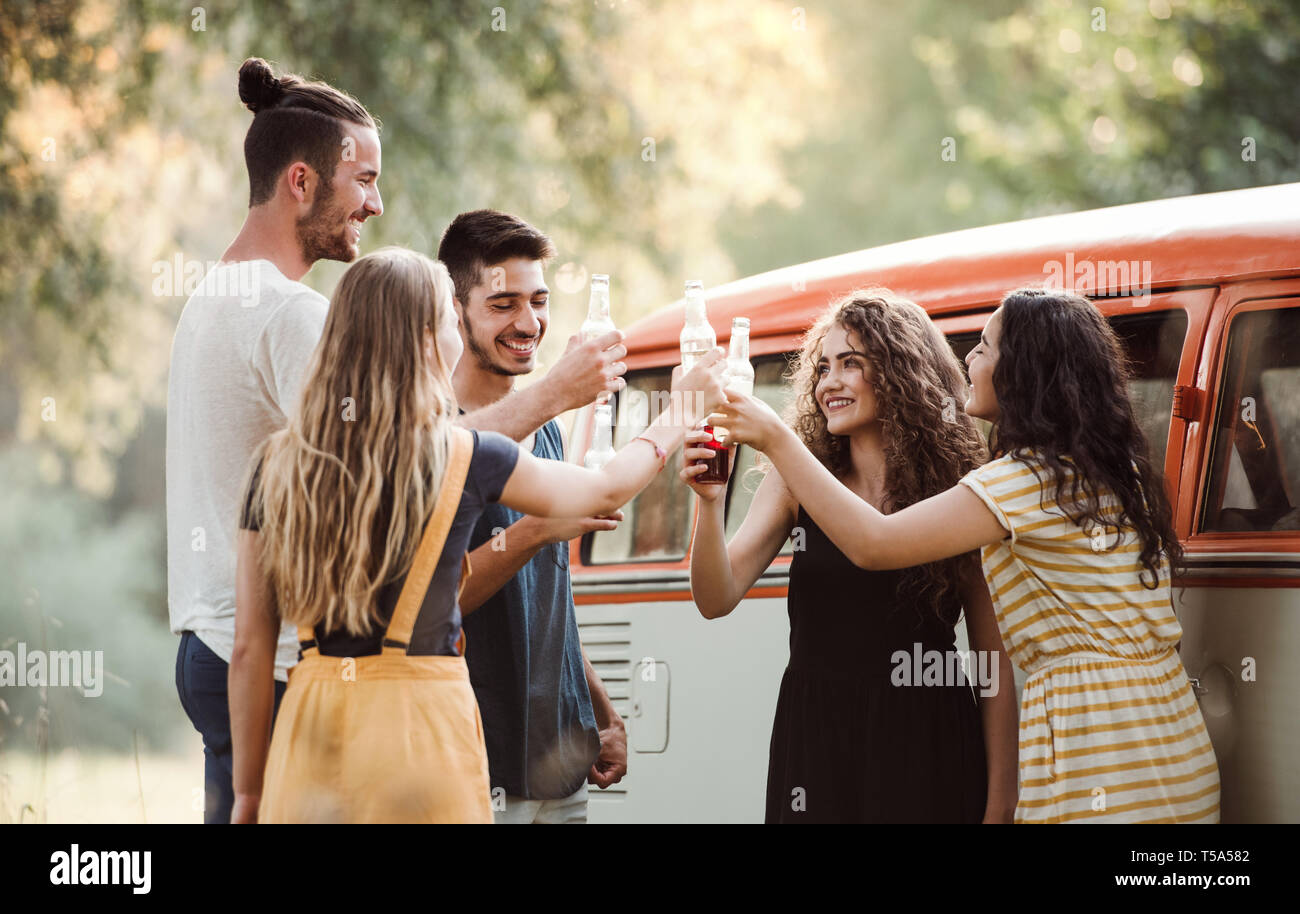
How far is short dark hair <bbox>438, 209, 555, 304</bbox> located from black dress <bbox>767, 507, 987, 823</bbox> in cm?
113

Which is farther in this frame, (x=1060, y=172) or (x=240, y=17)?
(x=1060, y=172)

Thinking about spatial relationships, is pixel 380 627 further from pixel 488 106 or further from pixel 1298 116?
pixel 1298 116

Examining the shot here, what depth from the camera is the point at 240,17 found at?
9.82 meters

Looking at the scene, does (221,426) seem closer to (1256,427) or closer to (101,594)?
(1256,427)

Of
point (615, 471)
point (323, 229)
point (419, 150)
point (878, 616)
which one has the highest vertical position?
point (419, 150)

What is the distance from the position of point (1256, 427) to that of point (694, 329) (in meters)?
1.53

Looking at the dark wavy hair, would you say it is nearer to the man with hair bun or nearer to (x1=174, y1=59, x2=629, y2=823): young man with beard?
(x1=174, y1=59, x2=629, y2=823): young man with beard

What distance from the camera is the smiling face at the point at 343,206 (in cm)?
339

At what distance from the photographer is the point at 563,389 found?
329 centimetres

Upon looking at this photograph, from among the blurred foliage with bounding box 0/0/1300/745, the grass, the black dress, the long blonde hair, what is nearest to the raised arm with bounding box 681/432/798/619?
the black dress

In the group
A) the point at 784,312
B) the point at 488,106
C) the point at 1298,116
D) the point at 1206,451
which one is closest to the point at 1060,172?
the point at 1298,116

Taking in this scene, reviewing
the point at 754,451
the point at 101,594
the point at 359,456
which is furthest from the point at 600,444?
the point at 101,594
